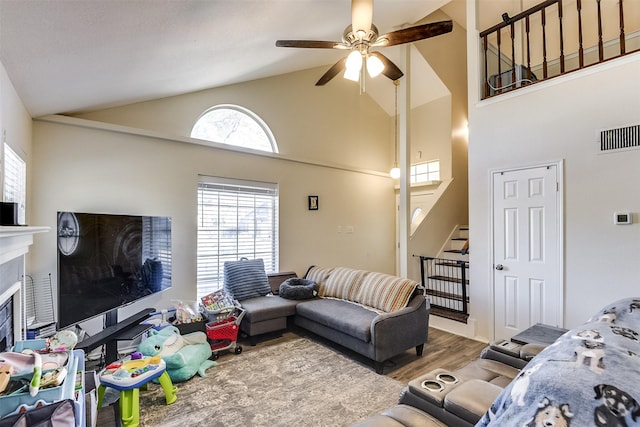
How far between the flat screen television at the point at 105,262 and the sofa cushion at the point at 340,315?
170cm

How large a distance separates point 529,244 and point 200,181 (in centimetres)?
402

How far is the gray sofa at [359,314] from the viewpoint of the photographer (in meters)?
2.88

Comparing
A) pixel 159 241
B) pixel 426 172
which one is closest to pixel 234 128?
pixel 159 241

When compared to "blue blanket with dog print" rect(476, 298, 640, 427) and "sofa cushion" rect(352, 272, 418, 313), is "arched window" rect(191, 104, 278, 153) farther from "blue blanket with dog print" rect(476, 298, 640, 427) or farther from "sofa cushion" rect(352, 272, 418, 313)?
"blue blanket with dog print" rect(476, 298, 640, 427)

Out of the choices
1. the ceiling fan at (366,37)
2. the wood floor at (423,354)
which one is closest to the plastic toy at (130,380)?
the wood floor at (423,354)

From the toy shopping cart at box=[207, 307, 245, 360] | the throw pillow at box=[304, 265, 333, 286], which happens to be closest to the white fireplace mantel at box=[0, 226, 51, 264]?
the toy shopping cart at box=[207, 307, 245, 360]

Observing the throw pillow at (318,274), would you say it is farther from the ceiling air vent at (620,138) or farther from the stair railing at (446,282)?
the ceiling air vent at (620,138)

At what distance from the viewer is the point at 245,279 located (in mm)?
3898

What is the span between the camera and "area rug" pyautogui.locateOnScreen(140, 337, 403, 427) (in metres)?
2.19

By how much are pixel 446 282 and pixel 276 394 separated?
10.1ft

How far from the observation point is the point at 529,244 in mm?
3223

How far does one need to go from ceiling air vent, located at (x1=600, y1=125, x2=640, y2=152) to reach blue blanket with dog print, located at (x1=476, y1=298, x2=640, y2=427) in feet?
8.38

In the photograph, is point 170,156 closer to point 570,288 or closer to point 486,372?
point 486,372

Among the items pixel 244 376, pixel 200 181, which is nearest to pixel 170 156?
pixel 200 181
